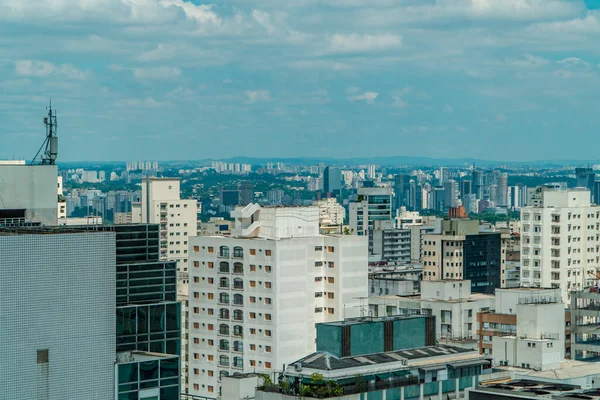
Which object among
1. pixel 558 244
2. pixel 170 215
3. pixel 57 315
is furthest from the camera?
pixel 170 215

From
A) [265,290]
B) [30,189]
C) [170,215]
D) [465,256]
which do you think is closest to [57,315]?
[30,189]

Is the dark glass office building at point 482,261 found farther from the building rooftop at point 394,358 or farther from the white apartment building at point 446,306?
the building rooftop at point 394,358

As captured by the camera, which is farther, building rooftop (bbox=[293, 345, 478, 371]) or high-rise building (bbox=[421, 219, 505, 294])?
high-rise building (bbox=[421, 219, 505, 294])

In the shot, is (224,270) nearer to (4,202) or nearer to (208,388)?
(208,388)

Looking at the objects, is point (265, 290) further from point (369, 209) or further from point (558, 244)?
point (369, 209)

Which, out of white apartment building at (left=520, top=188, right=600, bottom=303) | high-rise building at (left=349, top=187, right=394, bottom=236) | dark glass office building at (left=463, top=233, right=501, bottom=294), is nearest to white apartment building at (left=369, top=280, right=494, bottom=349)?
white apartment building at (left=520, top=188, right=600, bottom=303)

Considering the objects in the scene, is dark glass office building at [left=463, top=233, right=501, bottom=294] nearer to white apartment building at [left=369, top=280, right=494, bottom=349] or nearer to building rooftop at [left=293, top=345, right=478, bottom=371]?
white apartment building at [left=369, top=280, right=494, bottom=349]
